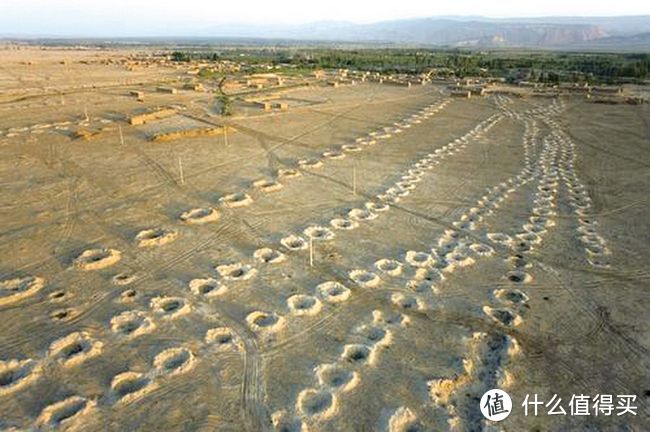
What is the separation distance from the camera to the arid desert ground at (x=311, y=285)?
764 centimetres

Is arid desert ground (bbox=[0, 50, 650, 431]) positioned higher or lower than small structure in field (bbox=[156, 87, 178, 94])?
lower

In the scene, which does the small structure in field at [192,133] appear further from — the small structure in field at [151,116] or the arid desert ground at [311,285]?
the small structure in field at [151,116]

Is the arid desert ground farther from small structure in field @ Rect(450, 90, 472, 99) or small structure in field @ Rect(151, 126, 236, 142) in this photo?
small structure in field @ Rect(450, 90, 472, 99)

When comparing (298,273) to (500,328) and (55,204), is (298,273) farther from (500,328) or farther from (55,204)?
(55,204)

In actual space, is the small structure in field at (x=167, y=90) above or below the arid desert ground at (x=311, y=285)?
above

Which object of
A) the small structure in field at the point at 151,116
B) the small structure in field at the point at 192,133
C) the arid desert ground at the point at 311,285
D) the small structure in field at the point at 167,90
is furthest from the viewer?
the small structure in field at the point at 167,90

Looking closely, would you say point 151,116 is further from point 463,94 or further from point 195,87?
point 463,94

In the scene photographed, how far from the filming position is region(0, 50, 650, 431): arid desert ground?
7645 mm

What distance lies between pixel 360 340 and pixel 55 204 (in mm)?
10923

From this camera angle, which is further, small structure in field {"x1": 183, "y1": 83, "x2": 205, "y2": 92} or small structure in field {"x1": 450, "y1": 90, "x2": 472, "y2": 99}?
small structure in field {"x1": 450, "y1": 90, "x2": 472, "y2": 99}

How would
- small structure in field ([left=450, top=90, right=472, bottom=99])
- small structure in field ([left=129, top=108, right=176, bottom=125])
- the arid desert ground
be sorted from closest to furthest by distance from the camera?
the arid desert ground
small structure in field ([left=129, top=108, right=176, bottom=125])
small structure in field ([left=450, top=90, right=472, bottom=99])

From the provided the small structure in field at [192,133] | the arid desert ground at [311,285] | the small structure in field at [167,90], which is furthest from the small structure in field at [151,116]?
the small structure in field at [167,90]

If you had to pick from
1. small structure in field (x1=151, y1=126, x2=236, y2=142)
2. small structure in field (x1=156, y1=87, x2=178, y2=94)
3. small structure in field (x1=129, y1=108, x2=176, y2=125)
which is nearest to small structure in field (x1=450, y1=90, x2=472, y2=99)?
small structure in field (x1=156, y1=87, x2=178, y2=94)

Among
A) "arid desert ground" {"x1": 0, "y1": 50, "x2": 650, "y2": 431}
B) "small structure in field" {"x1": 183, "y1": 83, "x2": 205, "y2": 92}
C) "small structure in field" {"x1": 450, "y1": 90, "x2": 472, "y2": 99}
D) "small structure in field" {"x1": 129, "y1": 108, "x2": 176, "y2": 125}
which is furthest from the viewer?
"small structure in field" {"x1": 450, "y1": 90, "x2": 472, "y2": 99}
